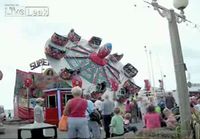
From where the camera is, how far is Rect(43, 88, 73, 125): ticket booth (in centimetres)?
2826

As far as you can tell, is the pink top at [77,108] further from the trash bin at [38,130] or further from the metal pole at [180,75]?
the trash bin at [38,130]

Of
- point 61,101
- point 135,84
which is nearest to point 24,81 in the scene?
point 135,84

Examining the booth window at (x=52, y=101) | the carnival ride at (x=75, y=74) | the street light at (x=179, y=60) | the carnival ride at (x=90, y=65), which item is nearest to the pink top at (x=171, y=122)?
the street light at (x=179, y=60)

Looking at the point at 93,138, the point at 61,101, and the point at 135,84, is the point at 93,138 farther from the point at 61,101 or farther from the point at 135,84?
the point at 135,84

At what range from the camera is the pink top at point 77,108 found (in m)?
9.80

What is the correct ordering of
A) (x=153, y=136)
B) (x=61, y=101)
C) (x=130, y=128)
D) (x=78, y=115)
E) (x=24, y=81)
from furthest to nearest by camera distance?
(x=24, y=81) < (x=61, y=101) < (x=130, y=128) < (x=153, y=136) < (x=78, y=115)

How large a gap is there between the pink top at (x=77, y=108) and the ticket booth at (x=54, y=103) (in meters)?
18.1

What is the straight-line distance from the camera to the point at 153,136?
11.2m

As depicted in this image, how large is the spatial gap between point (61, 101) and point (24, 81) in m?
13.4

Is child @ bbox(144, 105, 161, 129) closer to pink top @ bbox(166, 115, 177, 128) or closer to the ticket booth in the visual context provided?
pink top @ bbox(166, 115, 177, 128)

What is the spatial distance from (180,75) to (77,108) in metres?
3.86

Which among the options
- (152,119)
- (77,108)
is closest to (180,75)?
(152,119)

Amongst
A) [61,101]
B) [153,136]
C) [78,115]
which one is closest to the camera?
[78,115]

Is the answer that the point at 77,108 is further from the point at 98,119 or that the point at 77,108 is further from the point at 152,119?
the point at 152,119
